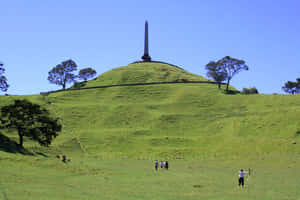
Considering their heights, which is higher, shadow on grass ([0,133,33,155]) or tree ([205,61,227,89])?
tree ([205,61,227,89])

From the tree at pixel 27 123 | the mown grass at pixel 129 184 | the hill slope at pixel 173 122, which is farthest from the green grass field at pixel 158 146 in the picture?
the tree at pixel 27 123

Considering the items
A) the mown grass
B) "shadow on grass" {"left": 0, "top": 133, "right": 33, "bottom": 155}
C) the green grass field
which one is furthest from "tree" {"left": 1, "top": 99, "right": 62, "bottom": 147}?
the mown grass

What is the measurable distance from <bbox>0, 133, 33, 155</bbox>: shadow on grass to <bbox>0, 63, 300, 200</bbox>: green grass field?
0.88ft

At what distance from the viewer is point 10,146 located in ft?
221

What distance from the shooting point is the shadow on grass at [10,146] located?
63.8 metres

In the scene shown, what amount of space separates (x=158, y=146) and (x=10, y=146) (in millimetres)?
31427

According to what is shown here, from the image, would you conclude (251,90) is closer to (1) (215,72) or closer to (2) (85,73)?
(1) (215,72)

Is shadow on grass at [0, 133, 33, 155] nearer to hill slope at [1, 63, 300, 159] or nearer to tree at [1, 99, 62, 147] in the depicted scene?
tree at [1, 99, 62, 147]

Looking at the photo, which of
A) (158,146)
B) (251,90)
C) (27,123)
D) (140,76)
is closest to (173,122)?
(158,146)

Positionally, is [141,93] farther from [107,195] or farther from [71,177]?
[107,195]

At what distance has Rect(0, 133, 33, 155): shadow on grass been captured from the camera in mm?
63828

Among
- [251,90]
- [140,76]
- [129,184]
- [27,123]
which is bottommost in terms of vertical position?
[129,184]

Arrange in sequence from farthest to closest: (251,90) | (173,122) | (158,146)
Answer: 1. (251,90)
2. (173,122)
3. (158,146)

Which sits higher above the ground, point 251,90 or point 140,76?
point 140,76
